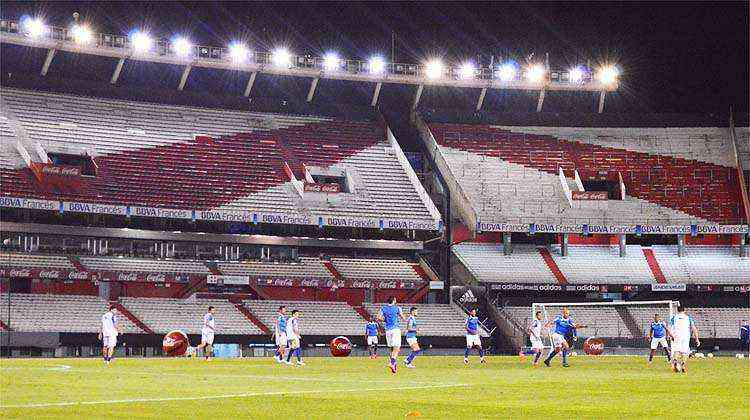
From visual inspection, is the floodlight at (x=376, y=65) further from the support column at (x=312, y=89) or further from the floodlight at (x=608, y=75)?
the floodlight at (x=608, y=75)

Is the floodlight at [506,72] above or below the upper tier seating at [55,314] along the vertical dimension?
above

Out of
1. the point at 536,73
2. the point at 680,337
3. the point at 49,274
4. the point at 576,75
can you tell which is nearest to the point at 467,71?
the point at 536,73

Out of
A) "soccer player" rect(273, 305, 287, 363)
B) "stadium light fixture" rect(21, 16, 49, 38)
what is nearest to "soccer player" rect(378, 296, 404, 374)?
"soccer player" rect(273, 305, 287, 363)

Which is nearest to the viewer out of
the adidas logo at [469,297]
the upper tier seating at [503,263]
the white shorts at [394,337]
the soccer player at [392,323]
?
the white shorts at [394,337]

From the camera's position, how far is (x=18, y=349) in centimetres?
5575

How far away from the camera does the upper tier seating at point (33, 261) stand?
2388 inches

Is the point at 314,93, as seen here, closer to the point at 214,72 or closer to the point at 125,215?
the point at 214,72

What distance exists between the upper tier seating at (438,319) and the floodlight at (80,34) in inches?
1024

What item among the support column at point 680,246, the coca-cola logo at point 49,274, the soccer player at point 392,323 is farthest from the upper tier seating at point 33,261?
the support column at point 680,246

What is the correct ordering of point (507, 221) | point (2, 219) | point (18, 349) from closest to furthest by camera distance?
1. point (18, 349)
2. point (2, 219)
3. point (507, 221)

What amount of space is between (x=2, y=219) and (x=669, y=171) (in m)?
49.1

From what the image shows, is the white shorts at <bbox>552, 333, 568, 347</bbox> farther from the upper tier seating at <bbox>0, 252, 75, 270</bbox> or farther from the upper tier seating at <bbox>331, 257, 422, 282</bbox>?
the upper tier seating at <bbox>0, 252, 75, 270</bbox>

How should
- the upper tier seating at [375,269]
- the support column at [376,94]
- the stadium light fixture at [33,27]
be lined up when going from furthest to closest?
the support column at [376,94] → the upper tier seating at [375,269] → the stadium light fixture at [33,27]

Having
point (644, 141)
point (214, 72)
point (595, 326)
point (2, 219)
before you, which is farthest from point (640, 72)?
point (2, 219)
